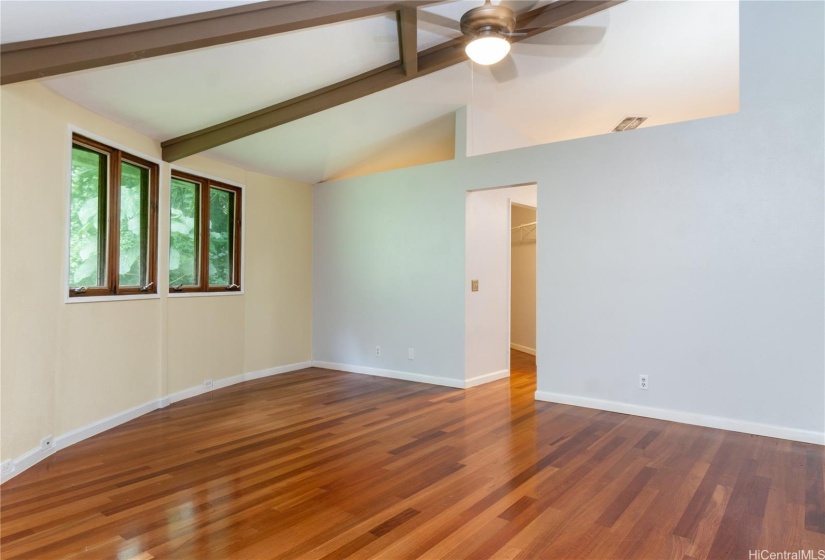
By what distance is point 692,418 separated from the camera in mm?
4066

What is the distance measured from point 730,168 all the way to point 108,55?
14.6 ft

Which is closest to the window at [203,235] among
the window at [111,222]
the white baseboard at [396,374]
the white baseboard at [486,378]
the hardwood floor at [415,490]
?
the window at [111,222]

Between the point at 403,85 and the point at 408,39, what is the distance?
1087 mm

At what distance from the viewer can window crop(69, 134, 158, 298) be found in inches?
148

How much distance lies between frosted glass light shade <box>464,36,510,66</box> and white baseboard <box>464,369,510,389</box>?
10.9 feet

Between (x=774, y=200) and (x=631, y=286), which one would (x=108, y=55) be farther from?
(x=774, y=200)

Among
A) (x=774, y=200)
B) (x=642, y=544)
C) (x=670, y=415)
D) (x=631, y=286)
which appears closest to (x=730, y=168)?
(x=774, y=200)

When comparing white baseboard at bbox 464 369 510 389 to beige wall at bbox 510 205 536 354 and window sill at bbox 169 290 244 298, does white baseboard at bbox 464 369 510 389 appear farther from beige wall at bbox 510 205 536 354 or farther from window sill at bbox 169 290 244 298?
window sill at bbox 169 290 244 298

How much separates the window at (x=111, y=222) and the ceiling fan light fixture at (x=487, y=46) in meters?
2.99

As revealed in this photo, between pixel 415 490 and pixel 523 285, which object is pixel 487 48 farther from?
pixel 523 285

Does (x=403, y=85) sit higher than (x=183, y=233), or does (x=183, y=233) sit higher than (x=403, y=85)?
(x=403, y=85)

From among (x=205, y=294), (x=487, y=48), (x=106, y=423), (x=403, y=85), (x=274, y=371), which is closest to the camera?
(x=487, y=48)

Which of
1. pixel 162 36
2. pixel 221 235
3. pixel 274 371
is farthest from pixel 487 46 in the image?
pixel 274 371

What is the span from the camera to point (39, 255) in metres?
3.27
